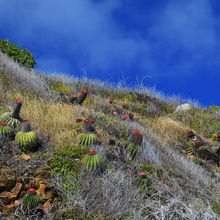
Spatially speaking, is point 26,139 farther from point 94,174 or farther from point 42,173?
point 94,174

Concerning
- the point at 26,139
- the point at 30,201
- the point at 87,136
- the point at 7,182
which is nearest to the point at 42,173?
the point at 7,182

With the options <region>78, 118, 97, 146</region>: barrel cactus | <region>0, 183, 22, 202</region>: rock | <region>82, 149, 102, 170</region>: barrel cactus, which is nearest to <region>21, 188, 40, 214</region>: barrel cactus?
<region>0, 183, 22, 202</region>: rock

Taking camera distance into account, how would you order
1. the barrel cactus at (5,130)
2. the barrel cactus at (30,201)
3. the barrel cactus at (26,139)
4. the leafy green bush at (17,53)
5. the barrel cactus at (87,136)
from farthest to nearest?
the leafy green bush at (17,53) < the barrel cactus at (87,136) < the barrel cactus at (5,130) < the barrel cactus at (26,139) < the barrel cactus at (30,201)

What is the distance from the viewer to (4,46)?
14.6m

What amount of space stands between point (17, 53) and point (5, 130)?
10840 mm

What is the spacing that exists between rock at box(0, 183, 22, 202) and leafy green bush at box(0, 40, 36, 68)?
11.7 metres

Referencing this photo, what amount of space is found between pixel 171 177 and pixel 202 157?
3583mm

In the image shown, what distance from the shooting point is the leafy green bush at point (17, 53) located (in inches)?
570

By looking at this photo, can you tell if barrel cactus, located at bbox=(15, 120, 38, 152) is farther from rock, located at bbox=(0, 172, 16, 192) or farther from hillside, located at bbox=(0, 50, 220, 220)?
rock, located at bbox=(0, 172, 16, 192)

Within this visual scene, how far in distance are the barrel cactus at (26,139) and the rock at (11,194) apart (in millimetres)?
1049

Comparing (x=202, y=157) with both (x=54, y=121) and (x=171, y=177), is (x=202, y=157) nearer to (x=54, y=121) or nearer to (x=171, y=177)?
(x=171, y=177)

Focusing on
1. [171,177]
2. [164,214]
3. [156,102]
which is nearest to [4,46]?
[156,102]

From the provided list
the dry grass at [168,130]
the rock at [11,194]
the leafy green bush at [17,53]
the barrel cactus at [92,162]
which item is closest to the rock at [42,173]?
the rock at [11,194]

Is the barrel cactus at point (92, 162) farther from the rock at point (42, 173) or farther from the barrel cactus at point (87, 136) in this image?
the barrel cactus at point (87, 136)
